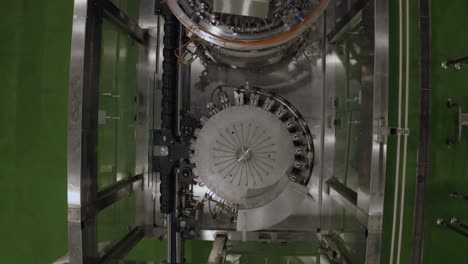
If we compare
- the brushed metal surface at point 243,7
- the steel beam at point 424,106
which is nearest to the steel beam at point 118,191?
the brushed metal surface at point 243,7

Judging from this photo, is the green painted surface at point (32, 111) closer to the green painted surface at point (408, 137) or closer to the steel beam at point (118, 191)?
the steel beam at point (118, 191)

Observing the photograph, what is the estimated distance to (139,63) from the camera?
5.28 ft

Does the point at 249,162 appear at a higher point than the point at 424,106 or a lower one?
lower

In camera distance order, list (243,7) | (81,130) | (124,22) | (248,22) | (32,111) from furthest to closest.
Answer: (32,111)
(124,22)
(248,22)
(243,7)
(81,130)

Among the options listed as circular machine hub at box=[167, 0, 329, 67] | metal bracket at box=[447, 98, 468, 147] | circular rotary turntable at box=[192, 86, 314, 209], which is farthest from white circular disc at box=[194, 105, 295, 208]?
metal bracket at box=[447, 98, 468, 147]

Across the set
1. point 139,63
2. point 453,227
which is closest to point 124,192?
point 139,63

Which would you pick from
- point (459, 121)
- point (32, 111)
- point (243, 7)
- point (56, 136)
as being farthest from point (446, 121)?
point (32, 111)

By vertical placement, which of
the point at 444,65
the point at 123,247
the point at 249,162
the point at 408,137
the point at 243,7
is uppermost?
the point at 243,7

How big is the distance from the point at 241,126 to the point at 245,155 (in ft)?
0.39

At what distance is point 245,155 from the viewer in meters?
1.35

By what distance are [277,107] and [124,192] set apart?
742mm

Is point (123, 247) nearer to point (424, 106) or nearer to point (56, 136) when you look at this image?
point (56, 136)

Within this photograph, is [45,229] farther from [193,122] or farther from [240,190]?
[240,190]

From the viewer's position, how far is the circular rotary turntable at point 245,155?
137cm
